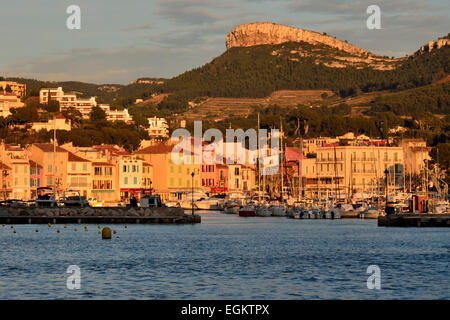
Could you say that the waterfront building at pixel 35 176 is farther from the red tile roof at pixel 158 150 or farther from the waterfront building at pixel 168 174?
the red tile roof at pixel 158 150

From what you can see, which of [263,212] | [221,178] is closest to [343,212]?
[263,212]

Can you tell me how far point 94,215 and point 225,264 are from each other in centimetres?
5086

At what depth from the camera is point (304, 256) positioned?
2397 inches

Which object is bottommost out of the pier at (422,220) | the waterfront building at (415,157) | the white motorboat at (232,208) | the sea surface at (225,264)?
the sea surface at (225,264)

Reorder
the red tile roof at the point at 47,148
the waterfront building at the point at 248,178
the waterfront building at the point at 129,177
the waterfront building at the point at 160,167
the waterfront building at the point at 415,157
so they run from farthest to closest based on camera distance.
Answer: the waterfront building at the point at 248,178 → the waterfront building at the point at 415,157 → the waterfront building at the point at 160,167 → the waterfront building at the point at 129,177 → the red tile roof at the point at 47,148

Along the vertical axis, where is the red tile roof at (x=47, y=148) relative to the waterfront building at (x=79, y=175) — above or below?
above

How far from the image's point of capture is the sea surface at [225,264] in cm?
4134

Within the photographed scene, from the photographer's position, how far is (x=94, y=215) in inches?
4063

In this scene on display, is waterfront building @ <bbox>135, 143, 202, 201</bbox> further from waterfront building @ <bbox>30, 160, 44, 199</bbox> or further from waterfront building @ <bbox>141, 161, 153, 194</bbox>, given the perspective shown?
waterfront building @ <bbox>30, 160, 44, 199</bbox>

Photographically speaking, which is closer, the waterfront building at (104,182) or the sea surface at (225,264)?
the sea surface at (225,264)

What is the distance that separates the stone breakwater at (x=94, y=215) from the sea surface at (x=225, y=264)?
36.9 feet

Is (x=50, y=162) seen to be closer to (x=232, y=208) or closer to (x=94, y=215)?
(x=232, y=208)

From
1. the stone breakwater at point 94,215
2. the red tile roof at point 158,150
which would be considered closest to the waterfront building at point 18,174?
the red tile roof at point 158,150

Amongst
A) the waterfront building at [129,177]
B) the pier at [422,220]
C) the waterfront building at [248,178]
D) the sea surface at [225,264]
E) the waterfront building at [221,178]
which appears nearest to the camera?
the sea surface at [225,264]
